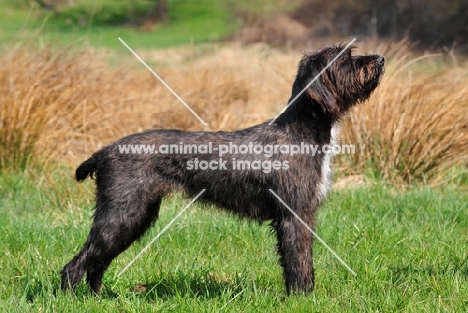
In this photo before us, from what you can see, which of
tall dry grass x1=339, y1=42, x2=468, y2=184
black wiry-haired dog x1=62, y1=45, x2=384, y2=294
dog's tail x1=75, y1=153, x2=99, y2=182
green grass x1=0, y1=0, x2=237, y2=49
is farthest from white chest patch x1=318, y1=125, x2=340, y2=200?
green grass x1=0, y1=0, x2=237, y2=49

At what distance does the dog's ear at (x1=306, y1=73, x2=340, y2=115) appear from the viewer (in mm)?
5043

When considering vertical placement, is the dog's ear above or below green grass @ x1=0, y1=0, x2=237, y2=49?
above

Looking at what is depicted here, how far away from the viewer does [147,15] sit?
48.9 m

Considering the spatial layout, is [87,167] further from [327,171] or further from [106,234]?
[327,171]

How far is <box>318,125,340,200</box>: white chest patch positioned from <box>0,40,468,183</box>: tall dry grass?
147 inches

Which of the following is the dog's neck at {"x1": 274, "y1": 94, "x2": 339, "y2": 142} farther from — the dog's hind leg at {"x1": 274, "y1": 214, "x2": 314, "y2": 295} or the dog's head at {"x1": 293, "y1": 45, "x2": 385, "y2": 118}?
the dog's hind leg at {"x1": 274, "y1": 214, "x2": 314, "y2": 295}

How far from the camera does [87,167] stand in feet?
17.6

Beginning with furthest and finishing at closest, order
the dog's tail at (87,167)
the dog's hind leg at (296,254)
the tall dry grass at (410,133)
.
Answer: the tall dry grass at (410,133), the dog's tail at (87,167), the dog's hind leg at (296,254)

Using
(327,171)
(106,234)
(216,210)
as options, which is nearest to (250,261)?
(216,210)

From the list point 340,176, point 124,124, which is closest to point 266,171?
point 340,176

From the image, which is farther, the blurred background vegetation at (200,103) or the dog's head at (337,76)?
the blurred background vegetation at (200,103)

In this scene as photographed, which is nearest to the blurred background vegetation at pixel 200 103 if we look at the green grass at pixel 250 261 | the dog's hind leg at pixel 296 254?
the green grass at pixel 250 261

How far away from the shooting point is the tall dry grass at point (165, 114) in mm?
8789

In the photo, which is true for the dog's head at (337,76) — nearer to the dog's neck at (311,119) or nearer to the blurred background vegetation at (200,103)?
the dog's neck at (311,119)
